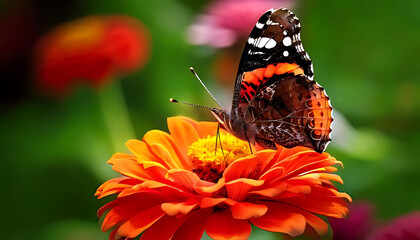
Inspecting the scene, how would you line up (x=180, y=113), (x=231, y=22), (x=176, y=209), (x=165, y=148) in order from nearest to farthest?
(x=176, y=209) → (x=165, y=148) → (x=231, y=22) → (x=180, y=113)

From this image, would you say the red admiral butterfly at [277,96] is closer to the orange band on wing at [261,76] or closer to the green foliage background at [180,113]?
the orange band on wing at [261,76]

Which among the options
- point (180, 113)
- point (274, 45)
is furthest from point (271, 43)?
point (180, 113)

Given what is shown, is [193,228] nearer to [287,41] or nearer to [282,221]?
[282,221]

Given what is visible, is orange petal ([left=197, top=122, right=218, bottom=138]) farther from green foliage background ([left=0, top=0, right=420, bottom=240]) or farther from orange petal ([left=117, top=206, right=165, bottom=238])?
green foliage background ([left=0, top=0, right=420, bottom=240])

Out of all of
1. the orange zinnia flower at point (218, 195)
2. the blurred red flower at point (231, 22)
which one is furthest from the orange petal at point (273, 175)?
the blurred red flower at point (231, 22)

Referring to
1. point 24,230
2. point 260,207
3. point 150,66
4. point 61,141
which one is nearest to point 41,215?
point 24,230

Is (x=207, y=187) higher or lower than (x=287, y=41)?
lower

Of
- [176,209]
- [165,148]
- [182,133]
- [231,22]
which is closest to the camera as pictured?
[176,209]
